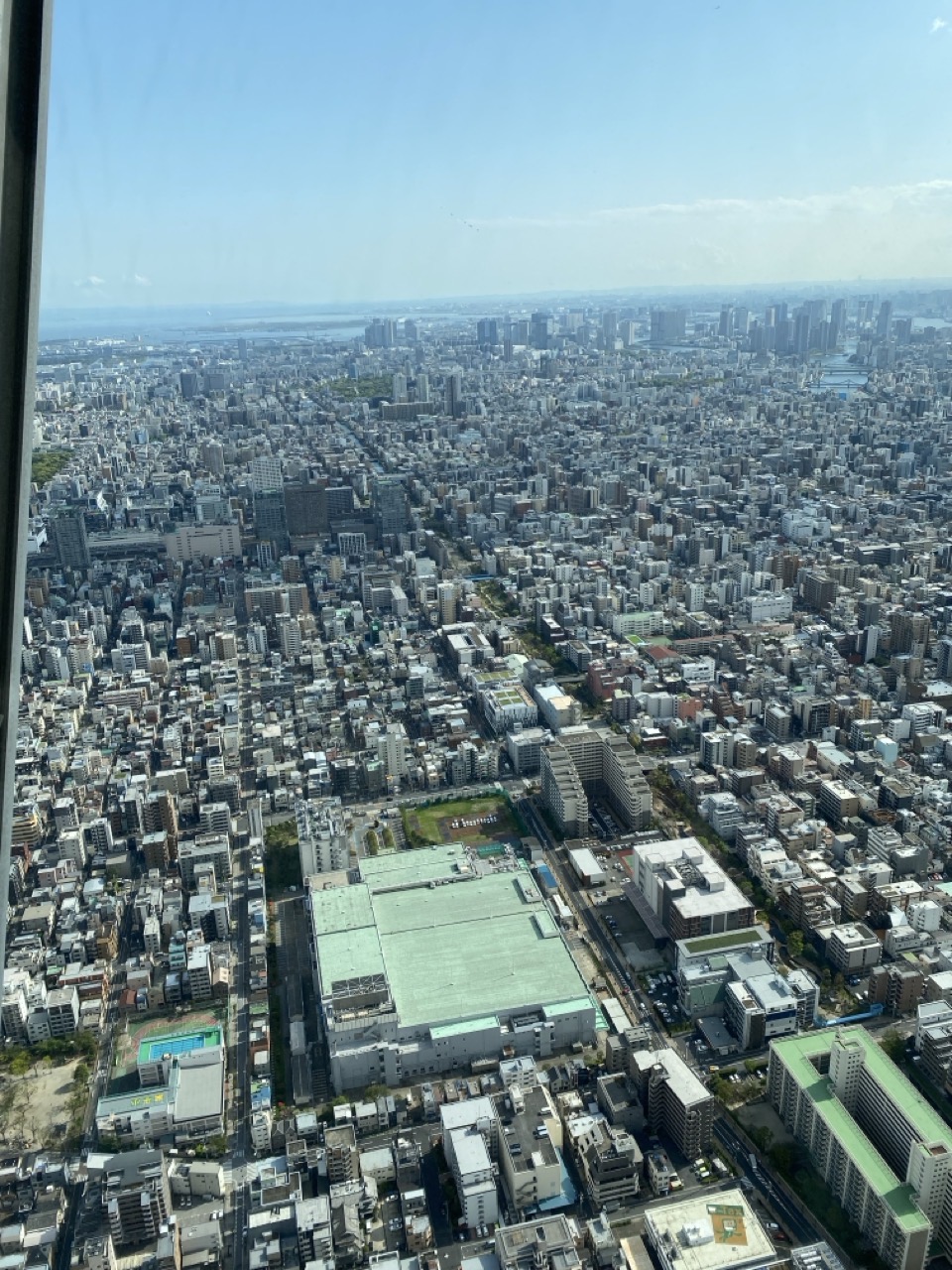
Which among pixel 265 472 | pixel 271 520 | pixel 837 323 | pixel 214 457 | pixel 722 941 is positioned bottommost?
pixel 722 941

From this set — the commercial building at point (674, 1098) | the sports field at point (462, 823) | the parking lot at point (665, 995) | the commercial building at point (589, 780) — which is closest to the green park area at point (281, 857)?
the sports field at point (462, 823)

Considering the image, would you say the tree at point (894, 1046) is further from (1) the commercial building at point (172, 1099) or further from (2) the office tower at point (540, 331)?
(2) the office tower at point (540, 331)

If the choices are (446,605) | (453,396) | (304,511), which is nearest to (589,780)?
(446,605)

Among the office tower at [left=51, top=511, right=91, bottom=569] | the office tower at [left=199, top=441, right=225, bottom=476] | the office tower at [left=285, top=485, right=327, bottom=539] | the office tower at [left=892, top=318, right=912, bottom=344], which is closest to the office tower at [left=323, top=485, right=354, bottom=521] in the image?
the office tower at [left=285, top=485, right=327, bottom=539]

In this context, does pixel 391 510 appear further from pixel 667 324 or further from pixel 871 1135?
pixel 667 324

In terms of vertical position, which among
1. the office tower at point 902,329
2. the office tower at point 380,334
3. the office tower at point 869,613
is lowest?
the office tower at point 869,613
